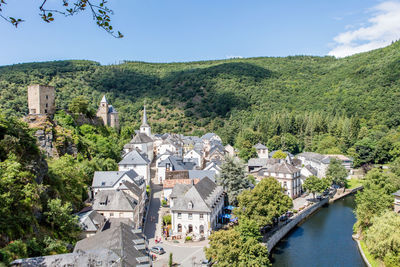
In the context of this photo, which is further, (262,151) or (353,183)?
(262,151)

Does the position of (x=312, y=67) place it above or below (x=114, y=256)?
above

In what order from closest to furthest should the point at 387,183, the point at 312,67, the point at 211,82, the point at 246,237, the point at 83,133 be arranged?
1. the point at 246,237
2. the point at 387,183
3. the point at 83,133
4. the point at 211,82
5. the point at 312,67

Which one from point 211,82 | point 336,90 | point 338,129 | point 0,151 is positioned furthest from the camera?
point 211,82

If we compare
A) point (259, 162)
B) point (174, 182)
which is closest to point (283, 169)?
point (259, 162)

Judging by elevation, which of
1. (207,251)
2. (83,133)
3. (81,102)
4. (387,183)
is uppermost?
(81,102)

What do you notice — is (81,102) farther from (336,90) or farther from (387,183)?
(336,90)

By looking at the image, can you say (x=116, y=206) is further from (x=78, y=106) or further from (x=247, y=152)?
(x=247, y=152)

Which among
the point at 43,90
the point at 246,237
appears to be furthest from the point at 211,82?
the point at 246,237
